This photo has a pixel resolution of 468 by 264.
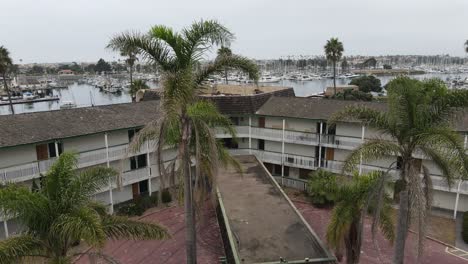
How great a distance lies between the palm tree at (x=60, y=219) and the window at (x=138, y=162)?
17.6 m

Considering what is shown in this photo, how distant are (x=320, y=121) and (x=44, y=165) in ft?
70.5

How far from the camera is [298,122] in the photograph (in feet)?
107

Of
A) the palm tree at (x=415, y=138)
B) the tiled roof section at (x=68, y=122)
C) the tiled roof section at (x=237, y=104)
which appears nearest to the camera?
the palm tree at (x=415, y=138)

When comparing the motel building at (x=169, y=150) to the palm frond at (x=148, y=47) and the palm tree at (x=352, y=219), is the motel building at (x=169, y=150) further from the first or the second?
the palm frond at (x=148, y=47)

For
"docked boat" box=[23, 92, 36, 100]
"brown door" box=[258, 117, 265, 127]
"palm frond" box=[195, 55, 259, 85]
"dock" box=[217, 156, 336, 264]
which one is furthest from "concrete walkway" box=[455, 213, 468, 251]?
"docked boat" box=[23, 92, 36, 100]

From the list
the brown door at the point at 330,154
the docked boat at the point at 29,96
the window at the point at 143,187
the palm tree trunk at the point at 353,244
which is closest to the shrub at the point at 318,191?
the brown door at the point at 330,154

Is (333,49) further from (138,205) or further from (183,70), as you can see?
(183,70)

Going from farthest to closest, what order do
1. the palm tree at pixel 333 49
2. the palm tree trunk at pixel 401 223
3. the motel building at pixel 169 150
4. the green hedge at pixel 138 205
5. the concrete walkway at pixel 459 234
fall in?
1. the palm tree at pixel 333 49
2. the green hedge at pixel 138 205
3. the motel building at pixel 169 150
4. the concrete walkway at pixel 459 234
5. the palm tree trunk at pixel 401 223

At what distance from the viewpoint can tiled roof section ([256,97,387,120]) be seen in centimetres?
3036

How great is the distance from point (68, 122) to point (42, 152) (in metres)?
2.74

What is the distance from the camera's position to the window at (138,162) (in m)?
29.4

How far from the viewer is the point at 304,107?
3234 centimetres

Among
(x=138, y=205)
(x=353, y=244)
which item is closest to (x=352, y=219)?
(x=353, y=244)

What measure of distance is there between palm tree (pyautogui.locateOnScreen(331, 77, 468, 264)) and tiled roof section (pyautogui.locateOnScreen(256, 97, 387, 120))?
56.9 feet
